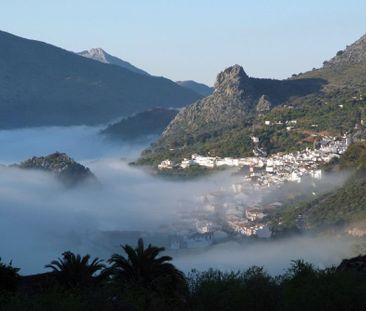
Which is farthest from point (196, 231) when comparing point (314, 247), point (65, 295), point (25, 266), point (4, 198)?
point (65, 295)

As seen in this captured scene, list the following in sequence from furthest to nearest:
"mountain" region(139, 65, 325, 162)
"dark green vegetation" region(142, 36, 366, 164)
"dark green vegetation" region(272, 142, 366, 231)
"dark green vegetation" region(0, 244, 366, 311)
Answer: "mountain" region(139, 65, 325, 162) → "dark green vegetation" region(142, 36, 366, 164) → "dark green vegetation" region(272, 142, 366, 231) → "dark green vegetation" region(0, 244, 366, 311)

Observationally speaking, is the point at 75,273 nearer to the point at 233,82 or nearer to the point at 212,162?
the point at 212,162

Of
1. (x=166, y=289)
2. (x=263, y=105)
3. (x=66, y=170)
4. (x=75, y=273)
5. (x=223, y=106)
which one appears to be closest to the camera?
(x=166, y=289)

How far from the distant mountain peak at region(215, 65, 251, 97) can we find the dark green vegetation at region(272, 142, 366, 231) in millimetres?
74153

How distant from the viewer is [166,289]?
2683 cm

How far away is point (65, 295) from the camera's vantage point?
22.7 metres

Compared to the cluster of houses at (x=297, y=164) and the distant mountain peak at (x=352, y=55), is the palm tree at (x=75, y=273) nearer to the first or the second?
the cluster of houses at (x=297, y=164)

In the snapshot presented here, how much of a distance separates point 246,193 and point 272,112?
47.0 metres

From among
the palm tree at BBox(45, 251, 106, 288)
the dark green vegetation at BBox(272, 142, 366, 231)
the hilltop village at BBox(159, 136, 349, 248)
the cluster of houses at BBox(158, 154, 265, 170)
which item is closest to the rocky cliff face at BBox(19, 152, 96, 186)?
the cluster of houses at BBox(158, 154, 265, 170)

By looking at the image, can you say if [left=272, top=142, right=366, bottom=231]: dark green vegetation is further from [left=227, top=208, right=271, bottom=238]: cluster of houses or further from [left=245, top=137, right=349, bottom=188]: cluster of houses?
[left=245, top=137, right=349, bottom=188]: cluster of houses

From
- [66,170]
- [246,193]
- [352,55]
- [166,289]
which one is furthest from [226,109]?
[166,289]

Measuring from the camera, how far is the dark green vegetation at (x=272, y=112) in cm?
13038

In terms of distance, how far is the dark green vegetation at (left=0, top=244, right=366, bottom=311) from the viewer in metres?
22.0

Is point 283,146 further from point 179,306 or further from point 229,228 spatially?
point 179,306
